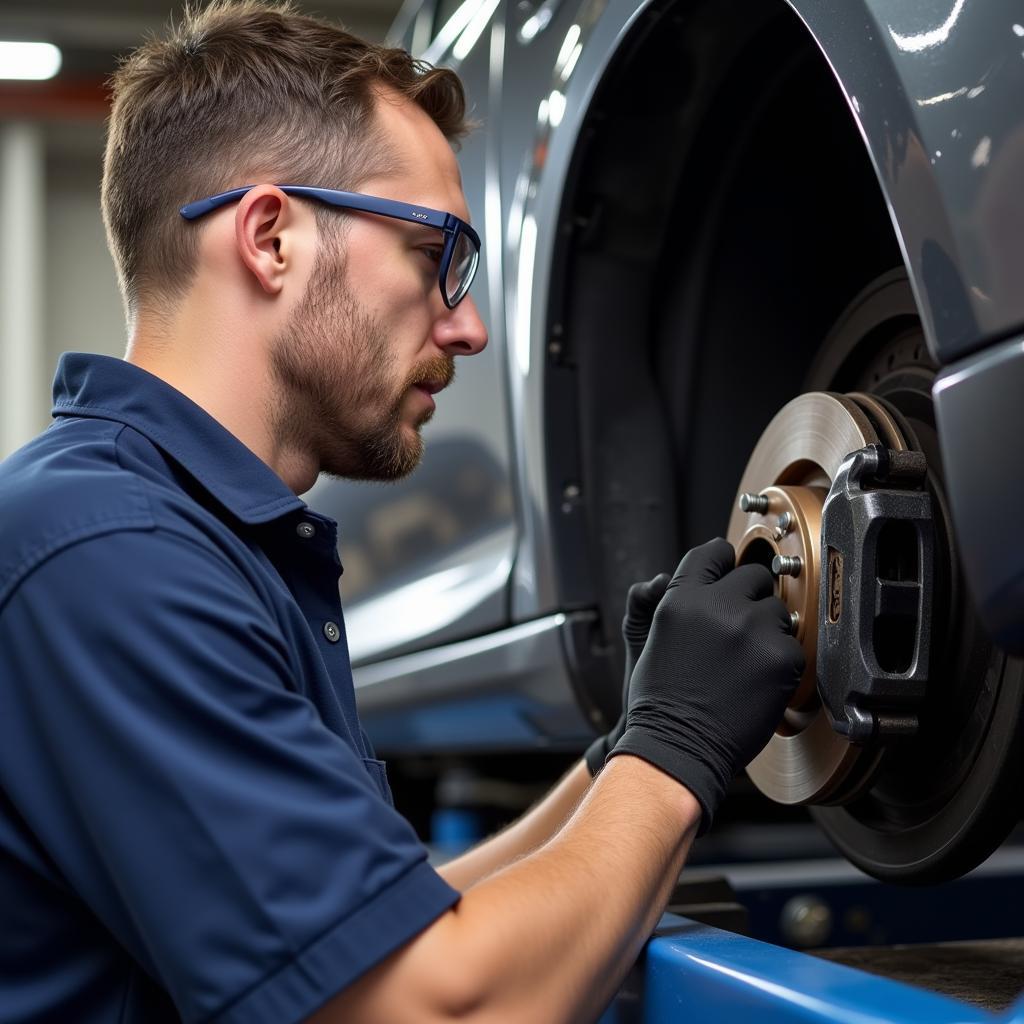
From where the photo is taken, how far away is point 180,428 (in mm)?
795

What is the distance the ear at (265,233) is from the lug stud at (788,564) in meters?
0.38

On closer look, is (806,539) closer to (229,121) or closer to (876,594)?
(876,594)

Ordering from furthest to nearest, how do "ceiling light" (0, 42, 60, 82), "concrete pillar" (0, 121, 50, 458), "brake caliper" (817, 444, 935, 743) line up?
"concrete pillar" (0, 121, 50, 458)
"ceiling light" (0, 42, 60, 82)
"brake caliper" (817, 444, 935, 743)

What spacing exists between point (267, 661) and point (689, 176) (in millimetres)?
624

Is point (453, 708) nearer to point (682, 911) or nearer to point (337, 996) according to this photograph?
point (682, 911)

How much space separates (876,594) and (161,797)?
417 mm

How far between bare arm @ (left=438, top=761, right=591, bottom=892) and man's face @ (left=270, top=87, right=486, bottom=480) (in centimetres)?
29

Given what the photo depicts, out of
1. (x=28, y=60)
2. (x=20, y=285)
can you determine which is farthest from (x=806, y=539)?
(x=20, y=285)

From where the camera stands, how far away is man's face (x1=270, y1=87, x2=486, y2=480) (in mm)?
880

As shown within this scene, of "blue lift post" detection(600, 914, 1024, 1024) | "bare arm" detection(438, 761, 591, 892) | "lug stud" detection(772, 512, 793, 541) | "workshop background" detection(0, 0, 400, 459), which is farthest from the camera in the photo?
"workshop background" detection(0, 0, 400, 459)

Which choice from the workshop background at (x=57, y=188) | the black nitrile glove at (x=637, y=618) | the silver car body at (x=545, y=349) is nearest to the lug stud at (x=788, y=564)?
the black nitrile glove at (x=637, y=618)

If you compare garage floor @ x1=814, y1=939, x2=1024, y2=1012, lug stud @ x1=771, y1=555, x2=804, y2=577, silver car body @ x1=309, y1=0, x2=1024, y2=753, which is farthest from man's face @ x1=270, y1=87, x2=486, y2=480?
garage floor @ x1=814, y1=939, x2=1024, y2=1012

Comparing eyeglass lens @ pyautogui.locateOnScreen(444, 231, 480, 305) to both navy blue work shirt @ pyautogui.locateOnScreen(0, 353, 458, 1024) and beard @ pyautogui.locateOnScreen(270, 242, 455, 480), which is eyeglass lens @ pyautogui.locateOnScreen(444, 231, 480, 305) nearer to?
beard @ pyautogui.locateOnScreen(270, 242, 455, 480)

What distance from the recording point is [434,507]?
137 centimetres
